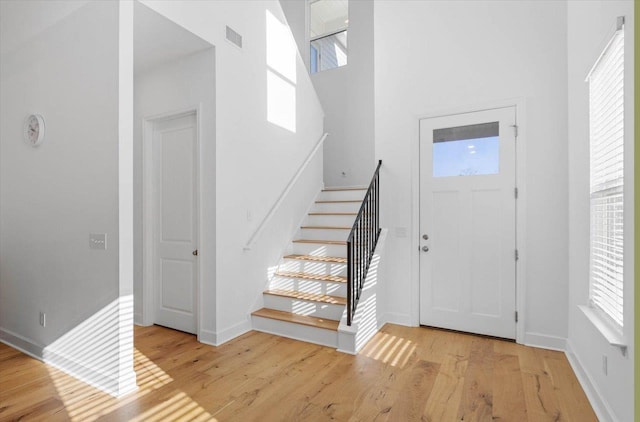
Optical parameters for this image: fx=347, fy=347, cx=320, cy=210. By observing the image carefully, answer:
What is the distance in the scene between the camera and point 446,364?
2.88 meters

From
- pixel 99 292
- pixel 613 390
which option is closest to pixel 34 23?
pixel 99 292

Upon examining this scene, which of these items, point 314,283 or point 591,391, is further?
point 314,283

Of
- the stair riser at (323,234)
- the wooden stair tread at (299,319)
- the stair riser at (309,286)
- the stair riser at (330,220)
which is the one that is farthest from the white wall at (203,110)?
the stair riser at (330,220)

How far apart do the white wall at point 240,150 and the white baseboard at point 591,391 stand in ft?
9.47

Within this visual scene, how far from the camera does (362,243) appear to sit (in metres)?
3.48

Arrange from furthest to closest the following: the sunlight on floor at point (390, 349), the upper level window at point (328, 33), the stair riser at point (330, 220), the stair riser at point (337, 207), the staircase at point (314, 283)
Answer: the upper level window at point (328, 33)
the stair riser at point (337, 207)
the stair riser at point (330, 220)
the staircase at point (314, 283)
the sunlight on floor at point (390, 349)

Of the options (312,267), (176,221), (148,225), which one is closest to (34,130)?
(148,225)

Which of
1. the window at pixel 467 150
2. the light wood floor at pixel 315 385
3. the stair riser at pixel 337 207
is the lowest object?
the light wood floor at pixel 315 385

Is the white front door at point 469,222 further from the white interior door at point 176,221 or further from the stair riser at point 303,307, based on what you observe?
the white interior door at point 176,221

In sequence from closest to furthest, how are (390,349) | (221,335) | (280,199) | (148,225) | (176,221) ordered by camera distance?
(390,349), (221,335), (176,221), (148,225), (280,199)

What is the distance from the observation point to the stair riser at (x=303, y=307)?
11.3ft

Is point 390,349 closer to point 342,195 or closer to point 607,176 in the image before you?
point 607,176

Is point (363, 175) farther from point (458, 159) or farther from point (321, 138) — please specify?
point (458, 159)

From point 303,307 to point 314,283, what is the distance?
293 millimetres
